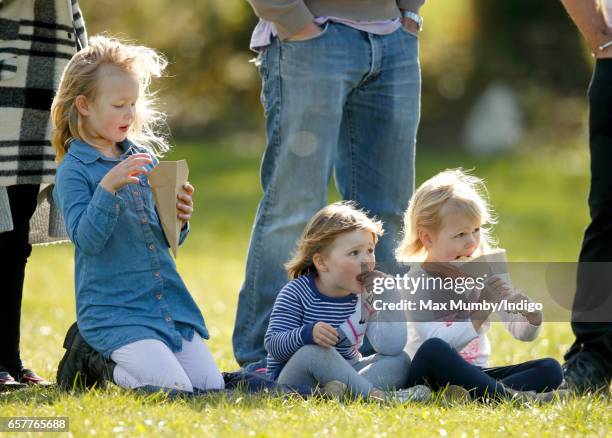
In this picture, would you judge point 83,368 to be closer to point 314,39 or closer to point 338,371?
point 338,371

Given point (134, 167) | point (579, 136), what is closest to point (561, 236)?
point (134, 167)

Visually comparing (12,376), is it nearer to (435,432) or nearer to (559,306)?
(435,432)

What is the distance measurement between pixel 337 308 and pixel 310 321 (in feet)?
0.36

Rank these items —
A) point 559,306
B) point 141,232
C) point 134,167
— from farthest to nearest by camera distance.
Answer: point 559,306, point 141,232, point 134,167

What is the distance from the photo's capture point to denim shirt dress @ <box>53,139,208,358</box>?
3.58 metres

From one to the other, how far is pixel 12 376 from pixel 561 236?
400 inches

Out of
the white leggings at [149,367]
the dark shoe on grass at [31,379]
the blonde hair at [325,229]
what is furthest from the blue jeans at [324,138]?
the dark shoe on grass at [31,379]

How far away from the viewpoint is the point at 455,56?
25.4m

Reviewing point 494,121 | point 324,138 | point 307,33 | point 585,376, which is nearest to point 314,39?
point 307,33

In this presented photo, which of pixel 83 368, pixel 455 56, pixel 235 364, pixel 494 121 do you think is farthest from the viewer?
pixel 455 56

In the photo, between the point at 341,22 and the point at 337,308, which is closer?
the point at 337,308

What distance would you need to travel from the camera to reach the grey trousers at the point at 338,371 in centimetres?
355

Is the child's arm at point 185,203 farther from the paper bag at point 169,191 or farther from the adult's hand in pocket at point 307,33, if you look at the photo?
the adult's hand in pocket at point 307,33

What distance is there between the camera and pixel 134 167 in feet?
11.3
